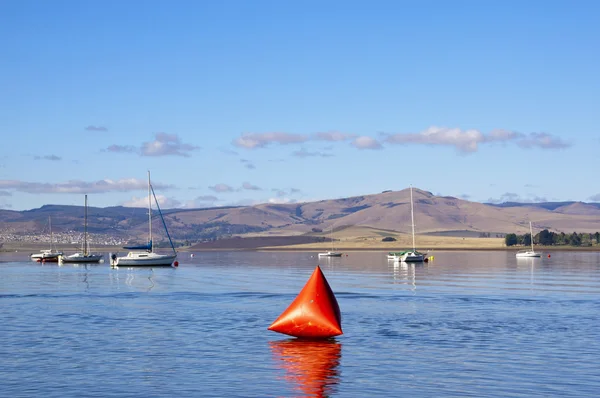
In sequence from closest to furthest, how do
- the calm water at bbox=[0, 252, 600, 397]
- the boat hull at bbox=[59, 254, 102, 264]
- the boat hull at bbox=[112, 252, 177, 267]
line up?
the calm water at bbox=[0, 252, 600, 397] → the boat hull at bbox=[112, 252, 177, 267] → the boat hull at bbox=[59, 254, 102, 264]

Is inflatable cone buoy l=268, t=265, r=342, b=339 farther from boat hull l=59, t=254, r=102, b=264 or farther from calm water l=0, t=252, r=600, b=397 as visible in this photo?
boat hull l=59, t=254, r=102, b=264

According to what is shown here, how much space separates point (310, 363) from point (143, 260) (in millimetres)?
104630

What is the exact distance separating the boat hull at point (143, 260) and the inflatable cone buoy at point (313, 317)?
96998 mm

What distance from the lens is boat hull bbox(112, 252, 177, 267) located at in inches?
5118

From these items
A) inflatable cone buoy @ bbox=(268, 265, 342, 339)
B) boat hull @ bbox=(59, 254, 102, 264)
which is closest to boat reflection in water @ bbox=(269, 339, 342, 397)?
inflatable cone buoy @ bbox=(268, 265, 342, 339)

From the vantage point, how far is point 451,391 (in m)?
24.8

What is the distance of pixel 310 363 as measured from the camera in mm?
30297

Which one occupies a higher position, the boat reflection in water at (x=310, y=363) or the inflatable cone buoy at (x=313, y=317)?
the inflatable cone buoy at (x=313, y=317)

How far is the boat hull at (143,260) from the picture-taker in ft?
427

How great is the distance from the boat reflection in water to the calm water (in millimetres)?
69

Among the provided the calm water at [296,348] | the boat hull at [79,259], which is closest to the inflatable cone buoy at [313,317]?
the calm water at [296,348]

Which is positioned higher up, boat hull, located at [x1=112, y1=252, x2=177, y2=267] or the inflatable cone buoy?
boat hull, located at [x1=112, y1=252, x2=177, y2=267]

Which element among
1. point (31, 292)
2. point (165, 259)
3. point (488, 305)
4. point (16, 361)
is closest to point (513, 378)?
point (16, 361)

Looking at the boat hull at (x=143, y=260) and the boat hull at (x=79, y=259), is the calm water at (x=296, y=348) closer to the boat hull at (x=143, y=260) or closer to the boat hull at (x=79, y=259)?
the boat hull at (x=143, y=260)
